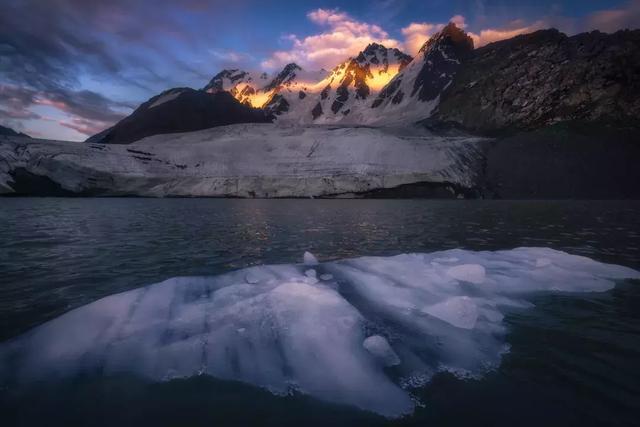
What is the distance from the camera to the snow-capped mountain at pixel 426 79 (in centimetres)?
10641

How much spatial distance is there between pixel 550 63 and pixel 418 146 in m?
38.4

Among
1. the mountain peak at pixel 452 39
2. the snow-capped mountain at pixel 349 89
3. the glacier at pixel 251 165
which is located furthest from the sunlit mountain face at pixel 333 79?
the glacier at pixel 251 165

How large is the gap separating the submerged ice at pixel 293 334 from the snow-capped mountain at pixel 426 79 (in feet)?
332

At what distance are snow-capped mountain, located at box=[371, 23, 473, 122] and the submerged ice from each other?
3984 inches

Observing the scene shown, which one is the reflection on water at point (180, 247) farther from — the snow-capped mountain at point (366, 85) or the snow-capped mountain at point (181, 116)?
the snow-capped mountain at point (366, 85)

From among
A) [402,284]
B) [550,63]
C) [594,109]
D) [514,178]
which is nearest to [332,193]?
[514,178]

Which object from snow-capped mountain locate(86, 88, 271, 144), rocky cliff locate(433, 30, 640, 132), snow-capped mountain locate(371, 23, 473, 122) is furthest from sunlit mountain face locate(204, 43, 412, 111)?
rocky cliff locate(433, 30, 640, 132)

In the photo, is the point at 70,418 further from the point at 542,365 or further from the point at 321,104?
the point at 321,104

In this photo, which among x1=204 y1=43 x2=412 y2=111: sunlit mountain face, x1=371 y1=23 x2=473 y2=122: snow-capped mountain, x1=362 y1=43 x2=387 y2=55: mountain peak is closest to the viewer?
x1=371 y1=23 x2=473 y2=122: snow-capped mountain

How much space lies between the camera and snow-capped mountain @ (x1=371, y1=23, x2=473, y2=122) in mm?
106412

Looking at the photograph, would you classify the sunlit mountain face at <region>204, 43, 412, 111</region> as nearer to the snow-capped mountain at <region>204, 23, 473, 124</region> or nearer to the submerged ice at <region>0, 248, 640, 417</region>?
the snow-capped mountain at <region>204, 23, 473, 124</region>

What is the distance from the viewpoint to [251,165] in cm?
4522

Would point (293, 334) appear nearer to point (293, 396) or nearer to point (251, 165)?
point (293, 396)

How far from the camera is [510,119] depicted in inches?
2534
